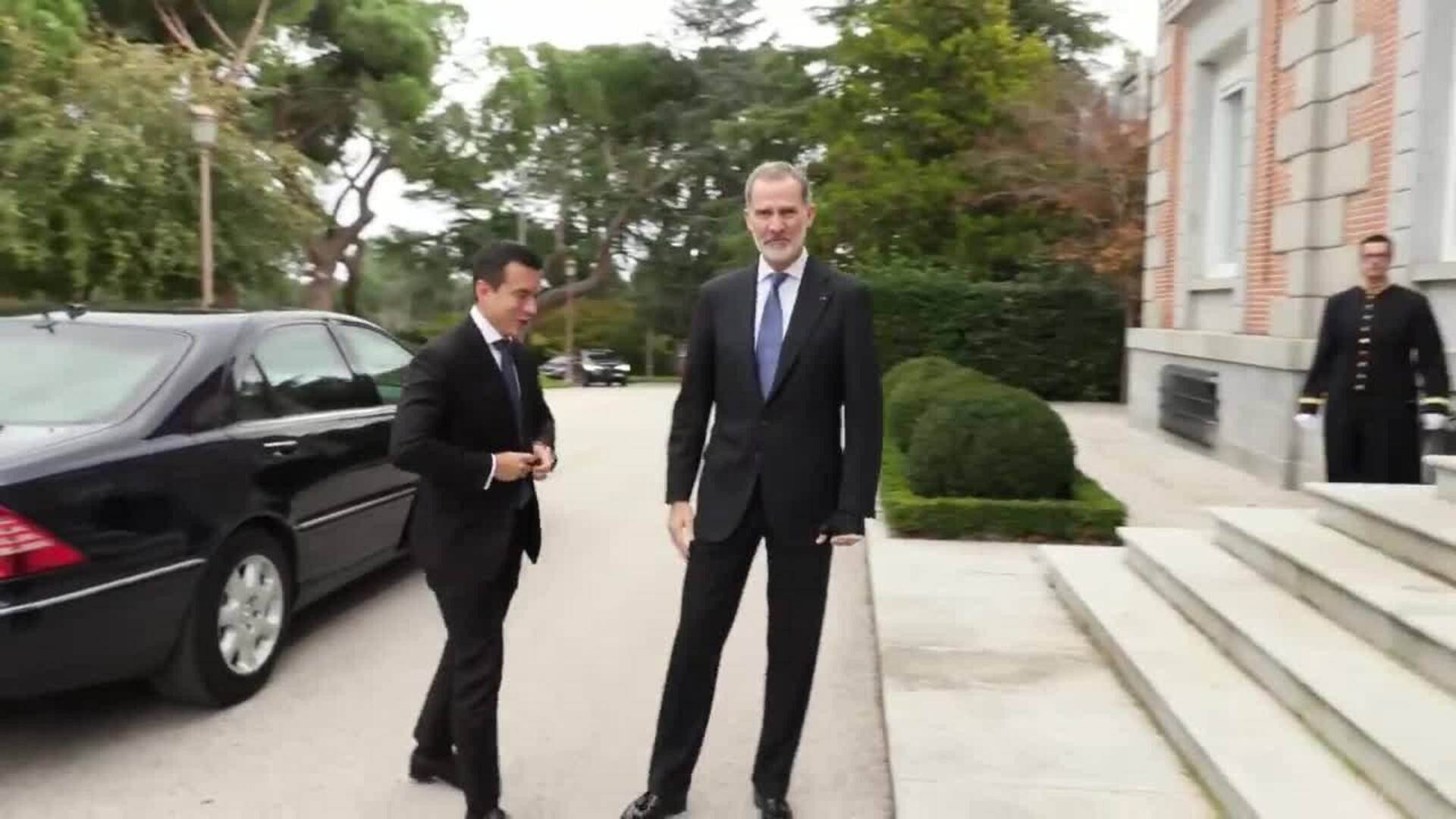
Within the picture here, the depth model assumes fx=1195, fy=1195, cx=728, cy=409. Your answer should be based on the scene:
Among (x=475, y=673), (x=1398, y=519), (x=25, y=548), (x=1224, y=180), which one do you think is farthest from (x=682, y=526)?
(x=1224, y=180)

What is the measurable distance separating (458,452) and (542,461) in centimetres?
31

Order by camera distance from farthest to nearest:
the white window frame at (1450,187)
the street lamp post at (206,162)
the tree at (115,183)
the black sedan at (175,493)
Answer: the tree at (115,183)
the street lamp post at (206,162)
the white window frame at (1450,187)
the black sedan at (175,493)

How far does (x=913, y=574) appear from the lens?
6758 millimetres

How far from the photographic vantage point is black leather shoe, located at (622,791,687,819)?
12.0 feet

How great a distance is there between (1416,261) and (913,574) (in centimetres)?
467

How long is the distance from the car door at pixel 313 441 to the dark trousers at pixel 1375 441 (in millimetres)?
5207

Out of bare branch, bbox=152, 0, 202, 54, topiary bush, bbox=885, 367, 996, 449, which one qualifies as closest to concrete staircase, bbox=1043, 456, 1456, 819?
topiary bush, bbox=885, 367, 996, 449

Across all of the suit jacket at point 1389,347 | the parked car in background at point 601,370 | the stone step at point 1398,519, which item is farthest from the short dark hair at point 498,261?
the parked car in background at point 601,370

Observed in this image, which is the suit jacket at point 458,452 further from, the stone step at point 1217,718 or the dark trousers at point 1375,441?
the dark trousers at point 1375,441

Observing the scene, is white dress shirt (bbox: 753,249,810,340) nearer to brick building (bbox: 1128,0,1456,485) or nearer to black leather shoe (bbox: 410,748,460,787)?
black leather shoe (bbox: 410,748,460,787)

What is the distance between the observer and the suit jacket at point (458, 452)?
134 inches

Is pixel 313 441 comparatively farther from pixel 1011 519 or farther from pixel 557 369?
pixel 557 369

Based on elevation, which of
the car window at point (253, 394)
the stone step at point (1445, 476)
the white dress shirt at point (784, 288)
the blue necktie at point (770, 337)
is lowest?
the stone step at point (1445, 476)

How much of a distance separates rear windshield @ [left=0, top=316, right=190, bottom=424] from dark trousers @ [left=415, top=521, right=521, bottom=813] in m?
1.78
